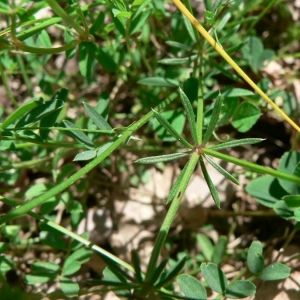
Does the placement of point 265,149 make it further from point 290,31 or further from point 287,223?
point 290,31

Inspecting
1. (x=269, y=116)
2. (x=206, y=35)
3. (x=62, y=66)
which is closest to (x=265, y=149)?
(x=269, y=116)

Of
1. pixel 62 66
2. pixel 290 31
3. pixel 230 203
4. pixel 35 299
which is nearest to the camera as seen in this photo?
pixel 35 299

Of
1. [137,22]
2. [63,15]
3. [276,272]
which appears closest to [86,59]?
[137,22]

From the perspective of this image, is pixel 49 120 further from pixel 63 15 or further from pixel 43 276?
pixel 43 276

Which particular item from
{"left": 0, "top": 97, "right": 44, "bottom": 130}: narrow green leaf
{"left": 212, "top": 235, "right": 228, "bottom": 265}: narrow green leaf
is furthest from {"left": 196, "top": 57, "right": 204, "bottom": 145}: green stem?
{"left": 212, "top": 235, "right": 228, "bottom": 265}: narrow green leaf

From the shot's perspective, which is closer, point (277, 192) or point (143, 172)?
point (277, 192)

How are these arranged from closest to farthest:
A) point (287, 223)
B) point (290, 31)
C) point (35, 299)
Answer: point (35, 299), point (287, 223), point (290, 31)

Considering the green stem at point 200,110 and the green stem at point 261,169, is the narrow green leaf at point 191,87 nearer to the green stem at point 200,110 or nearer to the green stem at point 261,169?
the green stem at point 200,110

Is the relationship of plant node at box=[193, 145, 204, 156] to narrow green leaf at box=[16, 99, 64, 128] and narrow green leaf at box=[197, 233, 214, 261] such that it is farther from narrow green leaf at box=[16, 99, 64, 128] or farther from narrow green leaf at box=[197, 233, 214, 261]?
narrow green leaf at box=[197, 233, 214, 261]
